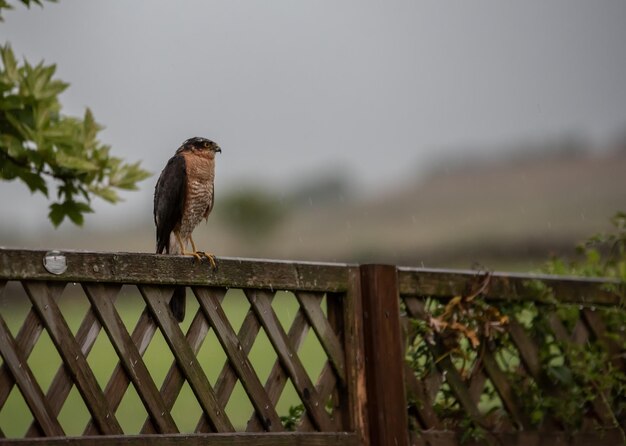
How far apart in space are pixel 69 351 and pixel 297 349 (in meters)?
0.99

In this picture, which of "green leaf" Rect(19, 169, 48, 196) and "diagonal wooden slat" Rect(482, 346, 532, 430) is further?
"diagonal wooden slat" Rect(482, 346, 532, 430)

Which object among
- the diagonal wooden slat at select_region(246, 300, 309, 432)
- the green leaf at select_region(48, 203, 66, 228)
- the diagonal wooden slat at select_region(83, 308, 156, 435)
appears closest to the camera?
the diagonal wooden slat at select_region(83, 308, 156, 435)

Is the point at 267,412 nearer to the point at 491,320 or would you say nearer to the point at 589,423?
the point at 491,320

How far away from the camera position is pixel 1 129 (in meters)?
3.95

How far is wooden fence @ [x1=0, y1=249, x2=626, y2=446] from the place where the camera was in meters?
3.29

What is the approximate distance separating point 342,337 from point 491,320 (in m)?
0.84

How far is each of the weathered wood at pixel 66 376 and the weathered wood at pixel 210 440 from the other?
0.10 m

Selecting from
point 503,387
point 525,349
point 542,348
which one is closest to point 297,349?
point 503,387

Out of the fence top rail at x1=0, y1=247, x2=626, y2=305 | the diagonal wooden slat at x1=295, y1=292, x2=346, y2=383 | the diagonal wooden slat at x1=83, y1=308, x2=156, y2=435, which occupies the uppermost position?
the fence top rail at x1=0, y1=247, x2=626, y2=305

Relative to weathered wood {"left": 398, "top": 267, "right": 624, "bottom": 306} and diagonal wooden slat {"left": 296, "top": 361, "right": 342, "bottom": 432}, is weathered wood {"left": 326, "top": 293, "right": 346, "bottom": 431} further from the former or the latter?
weathered wood {"left": 398, "top": 267, "right": 624, "bottom": 306}

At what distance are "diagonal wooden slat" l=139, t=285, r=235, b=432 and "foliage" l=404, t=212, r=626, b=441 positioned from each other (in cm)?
102

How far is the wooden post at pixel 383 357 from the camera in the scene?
407cm

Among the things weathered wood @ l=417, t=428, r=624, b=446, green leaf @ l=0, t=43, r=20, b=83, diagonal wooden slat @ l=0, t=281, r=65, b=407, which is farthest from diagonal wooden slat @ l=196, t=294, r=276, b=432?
green leaf @ l=0, t=43, r=20, b=83

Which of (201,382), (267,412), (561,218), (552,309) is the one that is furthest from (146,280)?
(561,218)
